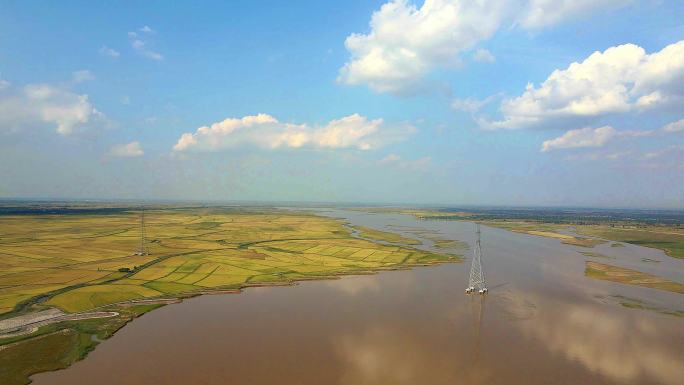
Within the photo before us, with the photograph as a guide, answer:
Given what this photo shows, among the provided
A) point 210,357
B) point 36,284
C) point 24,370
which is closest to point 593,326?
point 210,357

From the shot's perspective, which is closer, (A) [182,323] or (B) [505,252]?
(A) [182,323]

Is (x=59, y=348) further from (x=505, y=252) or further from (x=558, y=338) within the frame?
(x=505, y=252)

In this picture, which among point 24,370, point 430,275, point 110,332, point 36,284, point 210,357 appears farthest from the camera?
point 430,275

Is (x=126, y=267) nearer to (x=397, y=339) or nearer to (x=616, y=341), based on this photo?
(x=397, y=339)

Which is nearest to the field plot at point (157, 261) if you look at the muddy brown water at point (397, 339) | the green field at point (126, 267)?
the green field at point (126, 267)

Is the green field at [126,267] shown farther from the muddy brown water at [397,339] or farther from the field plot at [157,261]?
the muddy brown water at [397,339]

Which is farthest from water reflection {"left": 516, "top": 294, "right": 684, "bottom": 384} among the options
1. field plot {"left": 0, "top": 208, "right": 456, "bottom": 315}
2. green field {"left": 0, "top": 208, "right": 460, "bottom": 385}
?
field plot {"left": 0, "top": 208, "right": 456, "bottom": 315}
